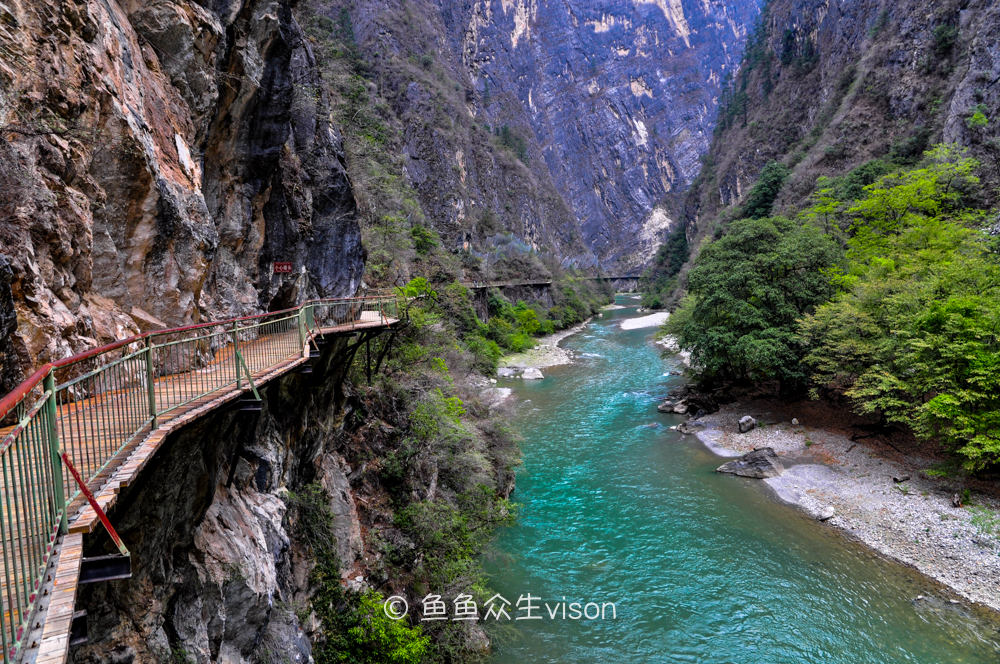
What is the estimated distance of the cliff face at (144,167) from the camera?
5.12 meters

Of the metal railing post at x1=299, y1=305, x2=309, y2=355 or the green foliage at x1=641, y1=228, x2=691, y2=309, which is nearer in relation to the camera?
the metal railing post at x1=299, y1=305, x2=309, y2=355

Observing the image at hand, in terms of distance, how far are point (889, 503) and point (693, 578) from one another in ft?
23.6

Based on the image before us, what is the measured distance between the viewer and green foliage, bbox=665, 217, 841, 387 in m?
22.0

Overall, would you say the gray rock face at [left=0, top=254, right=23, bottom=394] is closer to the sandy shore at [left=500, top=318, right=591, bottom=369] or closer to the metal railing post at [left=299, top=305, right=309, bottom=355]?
the metal railing post at [left=299, top=305, right=309, bottom=355]

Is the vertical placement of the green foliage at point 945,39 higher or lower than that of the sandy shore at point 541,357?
higher

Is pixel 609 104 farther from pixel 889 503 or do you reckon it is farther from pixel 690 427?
pixel 889 503

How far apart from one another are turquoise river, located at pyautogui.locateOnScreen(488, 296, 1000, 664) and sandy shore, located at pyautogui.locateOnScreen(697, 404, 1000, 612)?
2.10ft

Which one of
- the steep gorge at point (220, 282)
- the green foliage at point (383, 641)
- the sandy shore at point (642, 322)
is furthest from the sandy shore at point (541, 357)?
the green foliage at point (383, 641)

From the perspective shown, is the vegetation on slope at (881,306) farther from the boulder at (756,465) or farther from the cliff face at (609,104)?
the cliff face at (609,104)

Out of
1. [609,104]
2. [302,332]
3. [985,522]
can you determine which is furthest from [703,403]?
[609,104]

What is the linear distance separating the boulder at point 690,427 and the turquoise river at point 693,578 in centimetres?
190

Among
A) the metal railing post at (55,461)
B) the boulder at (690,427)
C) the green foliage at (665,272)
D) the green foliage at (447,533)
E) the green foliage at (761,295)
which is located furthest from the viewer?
the green foliage at (665,272)

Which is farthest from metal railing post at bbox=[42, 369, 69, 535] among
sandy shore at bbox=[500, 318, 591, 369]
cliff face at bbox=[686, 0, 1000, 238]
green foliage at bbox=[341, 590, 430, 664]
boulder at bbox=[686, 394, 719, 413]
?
cliff face at bbox=[686, 0, 1000, 238]

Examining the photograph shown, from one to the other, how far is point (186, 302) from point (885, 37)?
55612 mm
